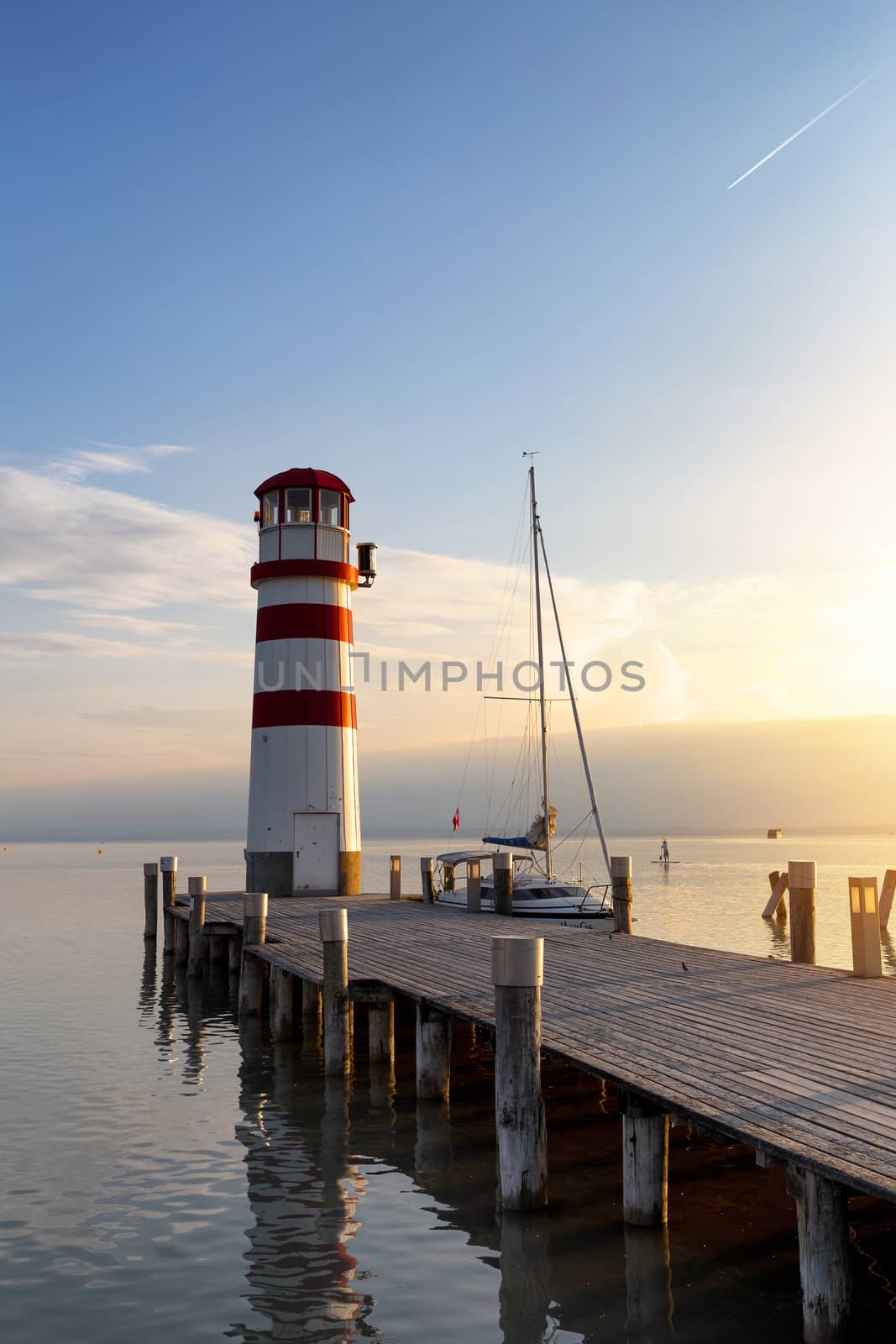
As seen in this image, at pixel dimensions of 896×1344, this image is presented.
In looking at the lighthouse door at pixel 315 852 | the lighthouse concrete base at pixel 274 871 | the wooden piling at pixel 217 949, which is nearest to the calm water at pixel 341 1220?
the wooden piling at pixel 217 949

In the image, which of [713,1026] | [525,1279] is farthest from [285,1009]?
[525,1279]

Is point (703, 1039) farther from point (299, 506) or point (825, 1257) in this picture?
point (299, 506)

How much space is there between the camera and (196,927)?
2673 centimetres

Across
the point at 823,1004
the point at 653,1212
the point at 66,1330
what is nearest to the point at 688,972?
the point at 823,1004

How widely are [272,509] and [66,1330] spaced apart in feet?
84.2

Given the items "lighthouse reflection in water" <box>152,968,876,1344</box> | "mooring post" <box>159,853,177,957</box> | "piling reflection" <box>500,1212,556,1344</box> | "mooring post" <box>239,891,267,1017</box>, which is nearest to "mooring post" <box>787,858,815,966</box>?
"lighthouse reflection in water" <box>152,968,876,1344</box>

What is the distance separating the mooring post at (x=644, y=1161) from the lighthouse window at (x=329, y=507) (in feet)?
79.3

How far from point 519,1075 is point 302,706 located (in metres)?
21.0

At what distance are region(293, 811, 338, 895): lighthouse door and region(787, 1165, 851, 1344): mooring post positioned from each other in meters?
24.0

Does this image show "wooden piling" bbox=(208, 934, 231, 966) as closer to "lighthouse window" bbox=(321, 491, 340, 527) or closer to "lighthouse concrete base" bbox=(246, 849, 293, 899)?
"lighthouse concrete base" bbox=(246, 849, 293, 899)

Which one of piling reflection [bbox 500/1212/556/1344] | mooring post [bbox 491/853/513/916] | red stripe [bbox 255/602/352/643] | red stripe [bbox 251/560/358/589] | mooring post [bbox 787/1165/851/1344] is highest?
red stripe [bbox 251/560/358/589]

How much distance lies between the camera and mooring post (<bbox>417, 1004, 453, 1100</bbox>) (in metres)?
14.6

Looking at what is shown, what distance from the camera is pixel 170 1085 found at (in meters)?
16.9

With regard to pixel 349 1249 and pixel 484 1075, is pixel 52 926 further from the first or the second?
pixel 349 1249
